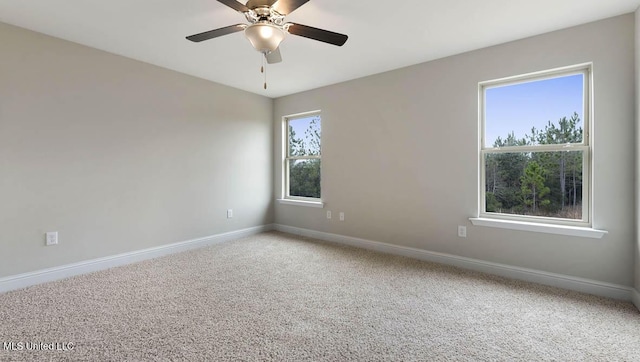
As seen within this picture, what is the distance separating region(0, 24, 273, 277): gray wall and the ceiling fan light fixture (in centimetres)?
216

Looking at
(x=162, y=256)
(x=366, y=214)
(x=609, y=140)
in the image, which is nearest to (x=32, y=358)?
(x=162, y=256)

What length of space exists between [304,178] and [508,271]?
Answer: 10.2 ft

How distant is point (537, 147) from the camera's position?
279 cm

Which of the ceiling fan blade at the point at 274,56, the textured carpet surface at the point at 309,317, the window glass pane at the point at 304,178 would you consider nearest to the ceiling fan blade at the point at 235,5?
the ceiling fan blade at the point at 274,56

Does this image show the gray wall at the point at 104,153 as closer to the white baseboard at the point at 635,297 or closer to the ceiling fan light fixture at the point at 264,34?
the ceiling fan light fixture at the point at 264,34

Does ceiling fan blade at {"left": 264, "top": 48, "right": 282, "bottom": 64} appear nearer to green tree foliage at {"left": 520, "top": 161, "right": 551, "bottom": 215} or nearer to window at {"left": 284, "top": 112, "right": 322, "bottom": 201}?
window at {"left": 284, "top": 112, "right": 322, "bottom": 201}

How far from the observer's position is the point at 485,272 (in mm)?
3031

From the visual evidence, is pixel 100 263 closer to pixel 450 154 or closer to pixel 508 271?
pixel 450 154

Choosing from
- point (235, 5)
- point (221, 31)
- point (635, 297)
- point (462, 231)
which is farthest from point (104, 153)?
point (635, 297)

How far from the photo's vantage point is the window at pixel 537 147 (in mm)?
2639

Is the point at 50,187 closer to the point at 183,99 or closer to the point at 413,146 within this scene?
the point at 183,99

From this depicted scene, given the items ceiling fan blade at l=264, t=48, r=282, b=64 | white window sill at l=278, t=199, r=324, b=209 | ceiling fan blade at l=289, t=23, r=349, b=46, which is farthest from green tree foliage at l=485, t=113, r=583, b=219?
ceiling fan blade at l=264, t=48, r=282, b=64

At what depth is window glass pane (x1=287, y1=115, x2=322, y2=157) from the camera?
4675 millimetres

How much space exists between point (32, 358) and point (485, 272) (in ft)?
12.1
